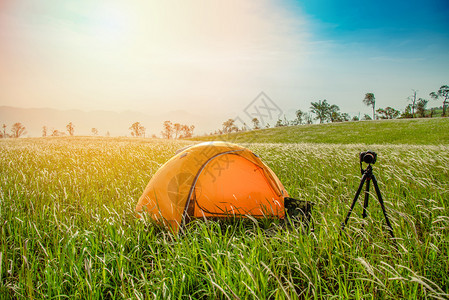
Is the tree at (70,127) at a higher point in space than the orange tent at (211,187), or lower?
higher

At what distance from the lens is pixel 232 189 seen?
4.62 metres

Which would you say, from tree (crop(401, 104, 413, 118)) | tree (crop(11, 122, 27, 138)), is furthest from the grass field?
tree (crop(11, 122, 27, 138))

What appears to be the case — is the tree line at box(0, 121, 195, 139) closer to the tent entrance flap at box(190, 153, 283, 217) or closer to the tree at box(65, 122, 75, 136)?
the tree at box(65, 122, 75, 136)

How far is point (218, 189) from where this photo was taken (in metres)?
4.56

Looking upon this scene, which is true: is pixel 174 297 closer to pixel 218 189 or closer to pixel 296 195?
pixel 218 189

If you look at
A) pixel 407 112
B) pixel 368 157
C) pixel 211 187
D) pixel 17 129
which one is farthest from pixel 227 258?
pixel 17 129

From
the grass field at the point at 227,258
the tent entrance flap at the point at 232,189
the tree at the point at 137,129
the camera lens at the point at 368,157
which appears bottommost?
the grass field at the point at 227,258

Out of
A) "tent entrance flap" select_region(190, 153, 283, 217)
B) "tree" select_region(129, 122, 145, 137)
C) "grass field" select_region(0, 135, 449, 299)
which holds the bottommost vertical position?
"grass field" select_region(0, 135, 449, 299)

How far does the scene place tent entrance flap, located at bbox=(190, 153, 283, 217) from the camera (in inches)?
173

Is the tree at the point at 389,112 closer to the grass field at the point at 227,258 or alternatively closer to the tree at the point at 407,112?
the tree at the point at 407,112

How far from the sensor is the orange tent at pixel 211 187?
3990mm

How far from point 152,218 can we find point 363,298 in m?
2.85

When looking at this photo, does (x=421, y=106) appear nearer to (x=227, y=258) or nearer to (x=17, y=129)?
(x=227, y=258)

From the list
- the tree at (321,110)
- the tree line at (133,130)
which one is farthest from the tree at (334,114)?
the tree line at (133,130)
